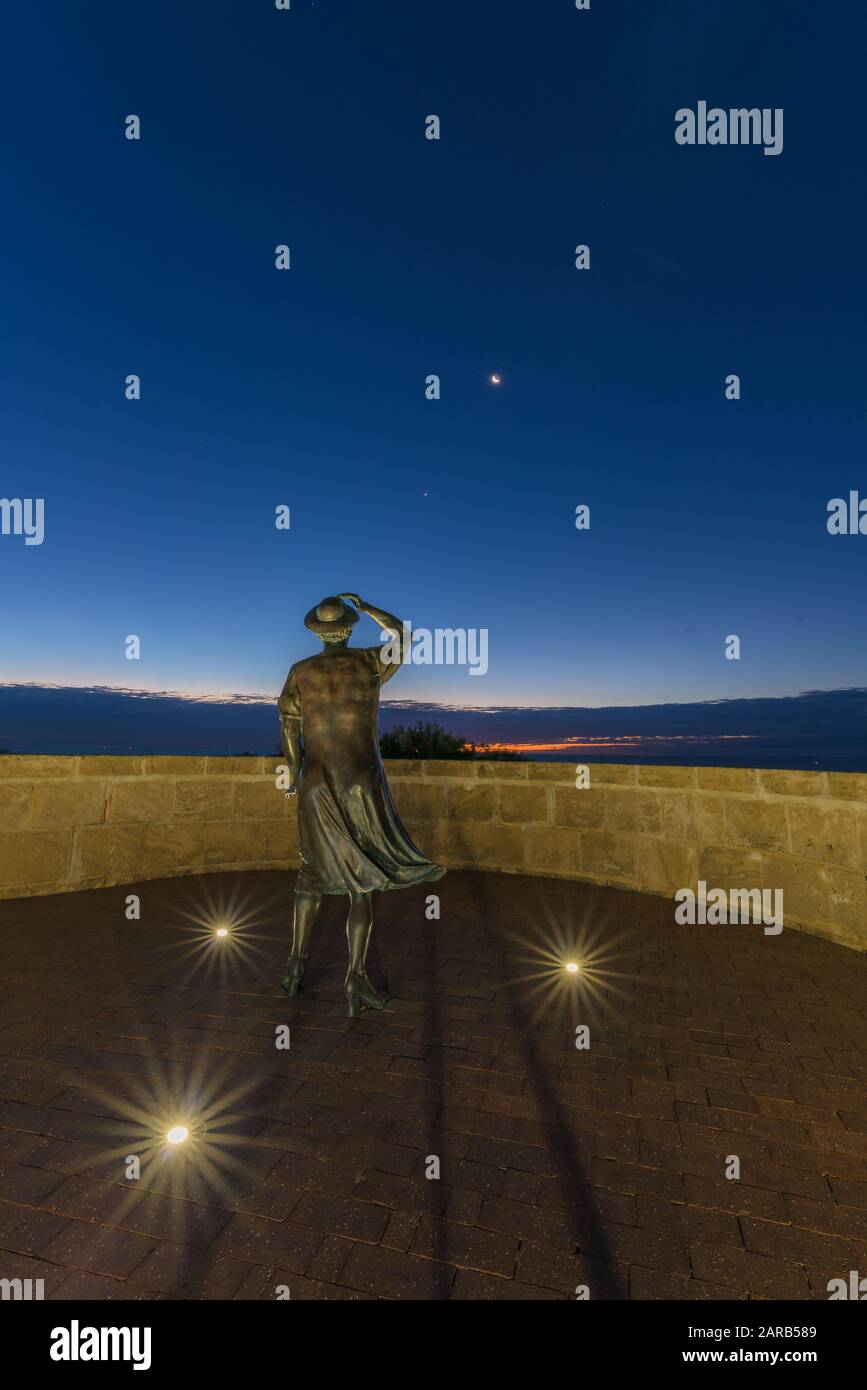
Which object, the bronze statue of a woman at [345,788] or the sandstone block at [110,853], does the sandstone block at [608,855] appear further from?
the sandstone block at [110,853]

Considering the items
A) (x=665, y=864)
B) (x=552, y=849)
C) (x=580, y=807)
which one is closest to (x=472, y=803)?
(x=552, y=849)

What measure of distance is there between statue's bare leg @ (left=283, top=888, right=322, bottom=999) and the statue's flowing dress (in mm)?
76

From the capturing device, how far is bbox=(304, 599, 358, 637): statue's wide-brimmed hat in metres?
3.84

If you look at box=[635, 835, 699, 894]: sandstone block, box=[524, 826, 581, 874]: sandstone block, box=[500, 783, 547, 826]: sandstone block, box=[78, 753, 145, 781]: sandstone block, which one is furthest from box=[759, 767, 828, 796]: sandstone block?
box=[78, 753, 145, 781]: sandstone block

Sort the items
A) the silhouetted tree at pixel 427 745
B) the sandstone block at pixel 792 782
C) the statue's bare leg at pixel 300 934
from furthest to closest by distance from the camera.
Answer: the silhouetted tree at pixel 427 745
the sandstone block at pixel 792 782
the statue's bare leg at pixel 300 934

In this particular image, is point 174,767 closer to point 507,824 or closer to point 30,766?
point 30,766

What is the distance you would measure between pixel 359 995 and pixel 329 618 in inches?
89.7

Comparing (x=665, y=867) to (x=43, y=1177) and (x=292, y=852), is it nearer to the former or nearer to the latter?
(x=292, y=852)

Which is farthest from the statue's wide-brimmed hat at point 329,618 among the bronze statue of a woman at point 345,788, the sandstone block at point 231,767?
the sandstone block at point 231,767

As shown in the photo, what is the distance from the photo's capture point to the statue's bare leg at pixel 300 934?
3791mm

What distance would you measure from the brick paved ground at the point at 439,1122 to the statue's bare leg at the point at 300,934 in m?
0.16

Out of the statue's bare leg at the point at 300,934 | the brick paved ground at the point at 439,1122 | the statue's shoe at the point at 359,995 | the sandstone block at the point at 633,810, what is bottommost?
the brick paved ground at the point at 439,1122

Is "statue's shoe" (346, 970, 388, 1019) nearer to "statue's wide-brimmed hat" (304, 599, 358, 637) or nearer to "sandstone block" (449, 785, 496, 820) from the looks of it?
"statue's wide-brimmed hat" (304, 599, 358, 637)

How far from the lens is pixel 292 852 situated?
7391mm
